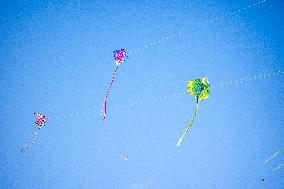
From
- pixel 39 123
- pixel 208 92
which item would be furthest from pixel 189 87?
pixel 39 123

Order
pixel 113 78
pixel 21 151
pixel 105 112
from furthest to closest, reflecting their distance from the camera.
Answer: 1. pixel 21 151
2. pixel 113 78
3. pixel 105 112

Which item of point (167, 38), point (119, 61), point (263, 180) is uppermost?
point (167, 38)

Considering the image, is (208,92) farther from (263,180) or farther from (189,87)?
(263,180)

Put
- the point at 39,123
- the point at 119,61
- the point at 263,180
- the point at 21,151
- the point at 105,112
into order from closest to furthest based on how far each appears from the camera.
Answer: the point at 119,61 → the point at 105,112 → the point at 39,123 → the point at 263,180 → the point at 21,151

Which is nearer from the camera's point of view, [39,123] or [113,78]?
[39,123]

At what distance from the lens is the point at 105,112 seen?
28.6 ft

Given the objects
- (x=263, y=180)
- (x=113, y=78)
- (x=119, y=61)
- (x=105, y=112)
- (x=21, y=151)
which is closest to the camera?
(x=119, y=61)

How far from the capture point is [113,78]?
33.9ft

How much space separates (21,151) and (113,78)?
6.06m

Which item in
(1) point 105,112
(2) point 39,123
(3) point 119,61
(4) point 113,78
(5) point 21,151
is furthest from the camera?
(5) point 21,151

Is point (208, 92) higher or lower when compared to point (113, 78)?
lower

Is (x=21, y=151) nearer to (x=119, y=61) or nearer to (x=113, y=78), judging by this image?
(x=113, y=78)

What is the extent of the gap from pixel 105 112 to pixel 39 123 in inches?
98.9

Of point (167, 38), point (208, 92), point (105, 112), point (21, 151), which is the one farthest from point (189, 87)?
point (21, 151)
